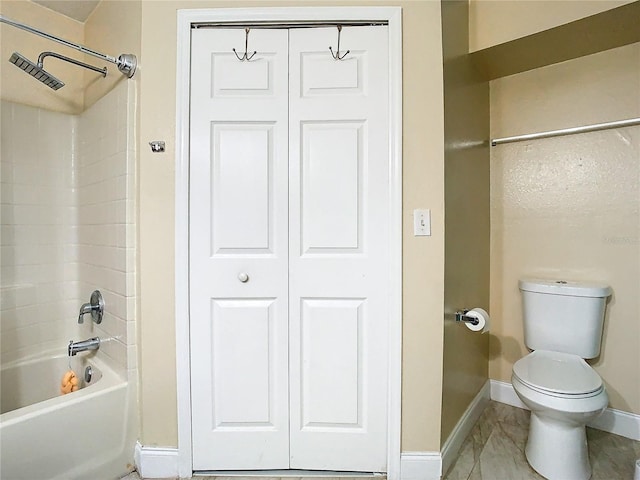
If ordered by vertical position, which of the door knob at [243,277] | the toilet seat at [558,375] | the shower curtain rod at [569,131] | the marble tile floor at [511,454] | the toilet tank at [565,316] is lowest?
the marble tile floor at [511,454]

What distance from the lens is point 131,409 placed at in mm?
1469

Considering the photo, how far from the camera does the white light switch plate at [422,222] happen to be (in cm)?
137

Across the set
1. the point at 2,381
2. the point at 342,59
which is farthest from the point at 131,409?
the point at 342,59

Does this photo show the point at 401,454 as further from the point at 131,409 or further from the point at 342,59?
the point at 342,59

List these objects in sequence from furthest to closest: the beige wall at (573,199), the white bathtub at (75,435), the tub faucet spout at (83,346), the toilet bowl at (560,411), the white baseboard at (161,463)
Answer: the beige wall at (573,199) < the tub faucet spout at (83,346) < the white baseboard at (161,463) < the toilet bowl at (560,411) < the white bathtub at (75,435)

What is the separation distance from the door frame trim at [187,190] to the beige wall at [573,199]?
1035mm

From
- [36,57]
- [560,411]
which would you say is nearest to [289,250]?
[560,411]

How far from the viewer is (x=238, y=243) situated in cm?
141

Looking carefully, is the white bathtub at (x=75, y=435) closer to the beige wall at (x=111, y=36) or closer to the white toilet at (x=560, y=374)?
the beige wall at (x=111, y=36)

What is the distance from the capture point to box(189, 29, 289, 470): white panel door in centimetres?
140

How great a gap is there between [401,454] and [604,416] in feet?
4.08

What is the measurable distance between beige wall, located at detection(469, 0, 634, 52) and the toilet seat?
1596 millimetres

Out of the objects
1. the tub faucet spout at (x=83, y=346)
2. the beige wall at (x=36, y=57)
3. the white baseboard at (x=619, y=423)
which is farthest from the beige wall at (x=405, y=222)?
the white baseboard at (x=619, y=423)

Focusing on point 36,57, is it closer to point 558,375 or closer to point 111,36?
point 111,36
